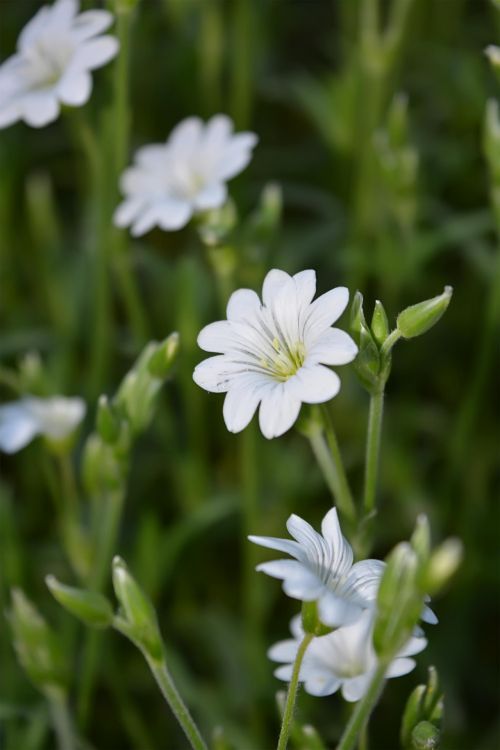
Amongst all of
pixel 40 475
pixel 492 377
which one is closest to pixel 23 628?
pixel 40 475

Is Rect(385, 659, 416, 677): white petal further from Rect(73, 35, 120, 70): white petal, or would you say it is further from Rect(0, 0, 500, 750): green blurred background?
Rect(73, 35, 120, 70): white petal

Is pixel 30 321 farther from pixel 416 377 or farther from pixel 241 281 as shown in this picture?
pixel 416 377

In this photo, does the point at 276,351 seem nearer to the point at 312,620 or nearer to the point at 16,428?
the point at 312,620

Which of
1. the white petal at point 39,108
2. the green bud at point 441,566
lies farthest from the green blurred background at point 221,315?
the green bud at point 441,566

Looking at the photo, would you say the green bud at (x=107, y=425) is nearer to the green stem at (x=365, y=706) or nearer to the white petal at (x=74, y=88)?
the white petal at (x=74, y=88)

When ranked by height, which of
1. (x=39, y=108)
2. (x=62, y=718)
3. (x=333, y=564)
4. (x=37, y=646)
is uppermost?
(x=39, y=108)

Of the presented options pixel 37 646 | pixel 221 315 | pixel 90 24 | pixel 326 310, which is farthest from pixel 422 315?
pixel 221 315
